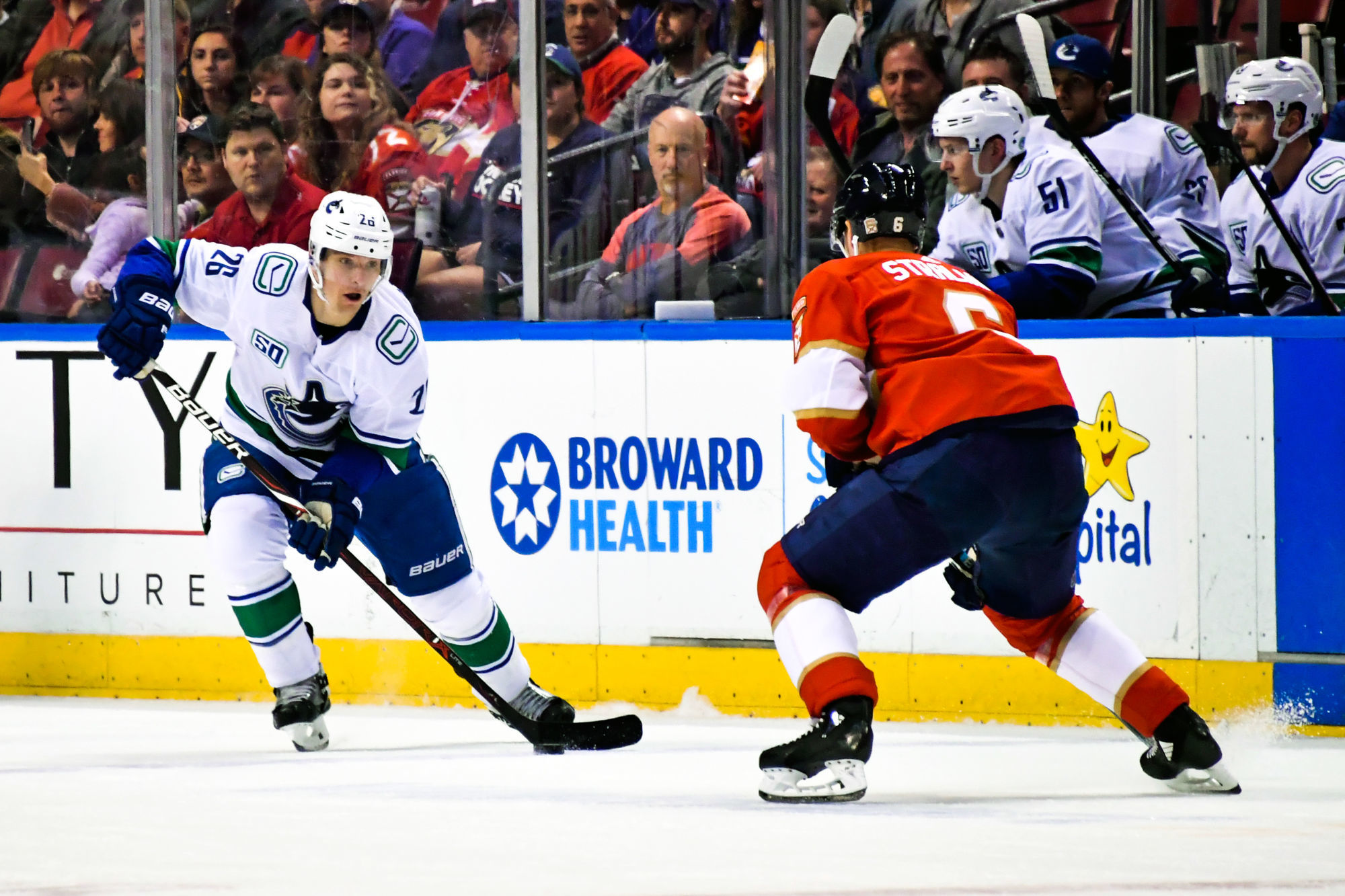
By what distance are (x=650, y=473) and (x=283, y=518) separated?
904mm

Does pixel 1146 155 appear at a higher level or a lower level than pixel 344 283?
higher

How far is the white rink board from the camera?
4.04m

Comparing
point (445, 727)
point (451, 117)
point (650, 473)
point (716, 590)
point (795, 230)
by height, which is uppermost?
point (451, 117)

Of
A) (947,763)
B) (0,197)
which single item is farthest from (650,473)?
(0,197)

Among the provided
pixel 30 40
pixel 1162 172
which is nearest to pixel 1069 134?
pixel 1162 172

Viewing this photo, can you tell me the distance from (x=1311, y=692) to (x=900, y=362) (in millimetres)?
1445

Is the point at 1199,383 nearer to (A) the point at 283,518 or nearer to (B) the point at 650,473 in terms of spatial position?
(B) the point at 650,473

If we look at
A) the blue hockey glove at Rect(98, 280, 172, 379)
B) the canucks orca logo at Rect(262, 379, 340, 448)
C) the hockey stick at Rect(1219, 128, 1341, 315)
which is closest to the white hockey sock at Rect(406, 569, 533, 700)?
the canucks orca logo at Rect(262, 379, 340, 448)

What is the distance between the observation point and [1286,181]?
15.5 feet

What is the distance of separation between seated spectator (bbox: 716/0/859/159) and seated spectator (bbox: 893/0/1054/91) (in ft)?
0.71

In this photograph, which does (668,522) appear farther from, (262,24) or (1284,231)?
(262,24)

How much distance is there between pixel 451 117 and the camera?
4941 millimetres

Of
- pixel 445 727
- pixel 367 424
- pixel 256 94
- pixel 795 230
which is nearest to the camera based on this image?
pixel 367 424

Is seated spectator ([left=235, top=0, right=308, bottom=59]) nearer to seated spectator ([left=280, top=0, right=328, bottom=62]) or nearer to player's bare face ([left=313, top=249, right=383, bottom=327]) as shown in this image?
seated spectator ([left=280, top=0, right=328, bottom=62])
